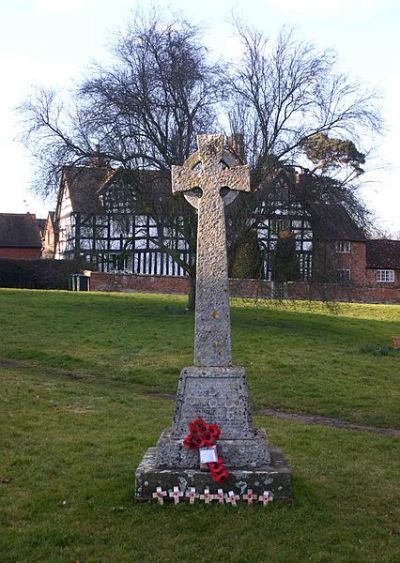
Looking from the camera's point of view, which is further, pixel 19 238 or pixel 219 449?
pixel 19 238

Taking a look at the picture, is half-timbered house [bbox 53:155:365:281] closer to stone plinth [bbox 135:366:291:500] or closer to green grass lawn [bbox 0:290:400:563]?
green grass lawn [bbox 0:290:400:563]

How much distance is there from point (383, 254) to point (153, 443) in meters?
49.9

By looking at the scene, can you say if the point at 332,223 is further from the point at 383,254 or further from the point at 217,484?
the point at 383,254

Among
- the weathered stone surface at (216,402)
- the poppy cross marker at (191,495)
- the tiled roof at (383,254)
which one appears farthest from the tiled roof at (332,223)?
the tiled roof at (383,254)

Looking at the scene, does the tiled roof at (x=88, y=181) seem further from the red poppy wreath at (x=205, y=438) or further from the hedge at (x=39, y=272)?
the red poppy wreath at (x=205, y=438)

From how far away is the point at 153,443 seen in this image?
8.20 m

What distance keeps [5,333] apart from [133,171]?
871cm

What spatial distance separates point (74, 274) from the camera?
135 feet

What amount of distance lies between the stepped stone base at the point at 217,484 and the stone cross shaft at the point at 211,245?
1013 millimetres

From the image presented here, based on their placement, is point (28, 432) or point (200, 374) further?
point (28, 432)

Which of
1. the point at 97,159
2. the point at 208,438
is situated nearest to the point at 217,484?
the point at 208,438

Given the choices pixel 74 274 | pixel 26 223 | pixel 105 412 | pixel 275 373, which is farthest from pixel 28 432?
pixel 26 223

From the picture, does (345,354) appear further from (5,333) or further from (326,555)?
(326,555)

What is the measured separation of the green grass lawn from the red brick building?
37193 mm
